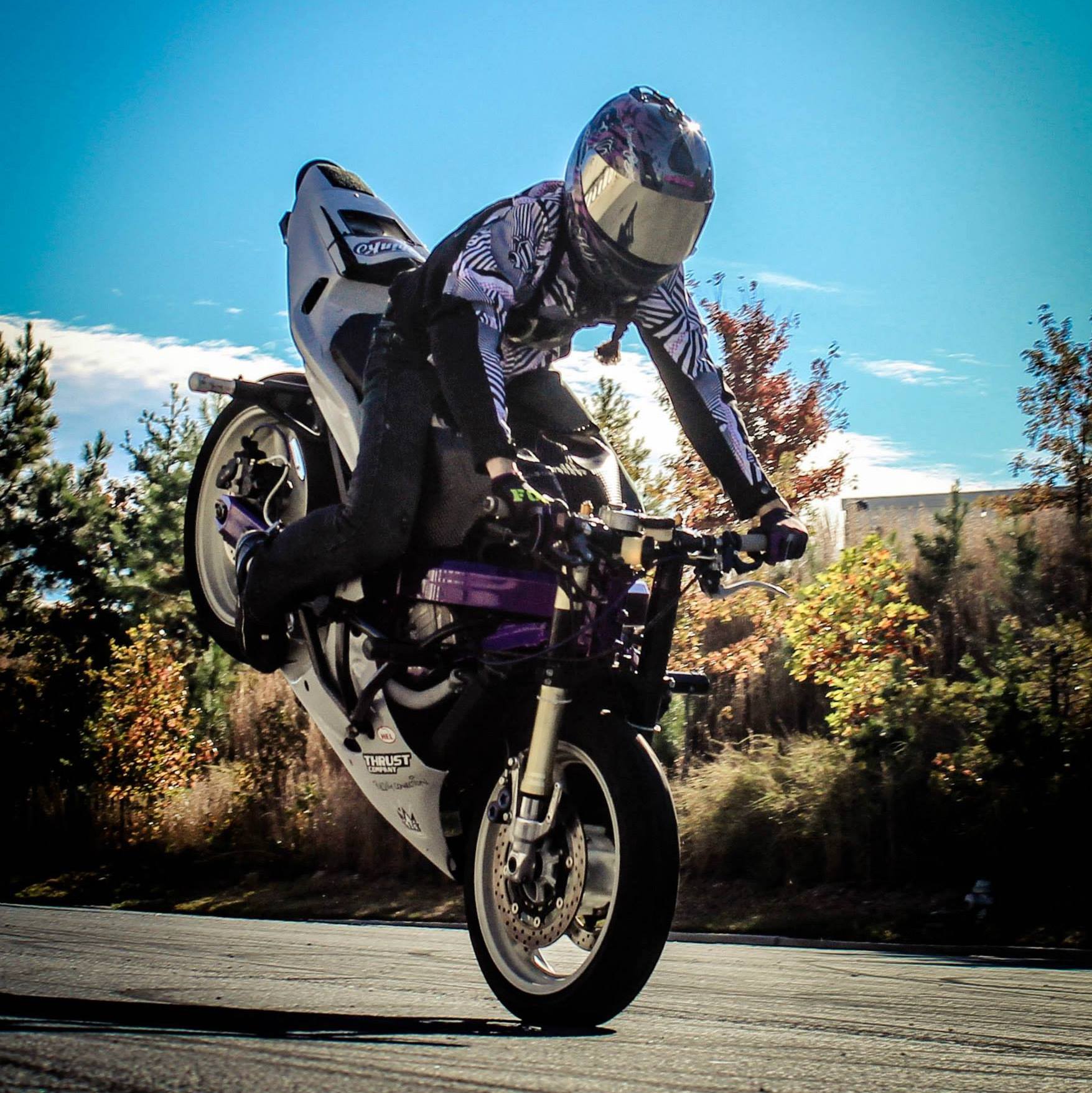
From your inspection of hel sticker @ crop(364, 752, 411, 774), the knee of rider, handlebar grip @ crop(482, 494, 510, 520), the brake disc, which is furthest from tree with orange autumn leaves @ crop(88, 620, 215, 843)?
handlebar grip @ crop(482, 494, 510, 520)

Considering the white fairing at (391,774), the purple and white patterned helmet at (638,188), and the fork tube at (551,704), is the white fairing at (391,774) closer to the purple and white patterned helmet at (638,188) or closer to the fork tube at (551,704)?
the fork tube at (551,704)

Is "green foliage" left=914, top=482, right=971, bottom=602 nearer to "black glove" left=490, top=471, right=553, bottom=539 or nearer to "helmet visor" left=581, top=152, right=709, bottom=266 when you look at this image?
"helmet visor" left=581, top=152, right=709, bottom=266

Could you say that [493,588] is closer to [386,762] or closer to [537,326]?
[386,762]

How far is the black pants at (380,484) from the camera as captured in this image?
187 inches

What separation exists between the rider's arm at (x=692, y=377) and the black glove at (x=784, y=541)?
0.35 m

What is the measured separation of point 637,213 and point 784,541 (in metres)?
1.18

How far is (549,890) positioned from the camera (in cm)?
421

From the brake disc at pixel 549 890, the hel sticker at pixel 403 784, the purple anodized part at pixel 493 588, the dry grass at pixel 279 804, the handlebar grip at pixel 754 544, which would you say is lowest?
the dry grass at pixel 279 804

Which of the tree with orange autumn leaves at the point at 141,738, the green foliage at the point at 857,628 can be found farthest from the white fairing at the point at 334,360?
the tree with orange autumn leaves at the point at 141,738

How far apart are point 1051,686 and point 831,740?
3605mm

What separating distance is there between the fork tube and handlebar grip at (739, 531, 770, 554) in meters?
0.60

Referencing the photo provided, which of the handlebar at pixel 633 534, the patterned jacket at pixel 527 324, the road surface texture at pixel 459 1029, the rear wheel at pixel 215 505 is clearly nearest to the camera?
the road surface texture at pixel 459 1029

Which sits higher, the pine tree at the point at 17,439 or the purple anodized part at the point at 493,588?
the pine tree at the point at 17,439

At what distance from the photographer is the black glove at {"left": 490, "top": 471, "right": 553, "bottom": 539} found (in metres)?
3.95
